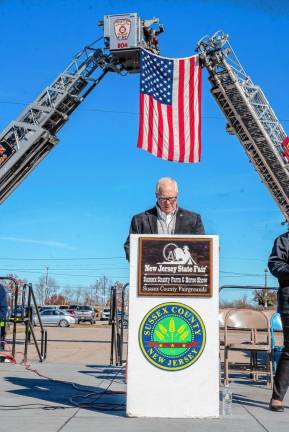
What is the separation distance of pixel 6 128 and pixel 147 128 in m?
9.06

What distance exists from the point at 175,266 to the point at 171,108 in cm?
789

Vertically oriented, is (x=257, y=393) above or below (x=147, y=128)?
below

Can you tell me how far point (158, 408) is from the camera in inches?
176

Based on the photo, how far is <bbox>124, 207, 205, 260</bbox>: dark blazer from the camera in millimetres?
5164

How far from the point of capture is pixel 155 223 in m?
5.18

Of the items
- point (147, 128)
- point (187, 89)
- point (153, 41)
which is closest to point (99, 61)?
point (153, 41)

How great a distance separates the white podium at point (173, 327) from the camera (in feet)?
14.7

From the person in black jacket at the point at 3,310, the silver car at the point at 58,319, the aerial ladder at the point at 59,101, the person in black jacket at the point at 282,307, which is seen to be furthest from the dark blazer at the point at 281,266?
the silver car at the point at 58,319

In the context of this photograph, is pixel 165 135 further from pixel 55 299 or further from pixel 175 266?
pixel 55 299

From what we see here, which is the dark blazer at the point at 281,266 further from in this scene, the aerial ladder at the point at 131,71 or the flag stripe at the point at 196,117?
the aerial ladder at the point at 131,71

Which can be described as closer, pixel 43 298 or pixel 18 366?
pixel 18 366

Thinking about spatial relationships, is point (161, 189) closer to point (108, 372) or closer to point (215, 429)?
point (215, 429)

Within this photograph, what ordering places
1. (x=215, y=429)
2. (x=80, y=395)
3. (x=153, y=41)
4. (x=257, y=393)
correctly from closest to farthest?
(x=215, y=429) < (x=80, y=395) < (x=257, y=393) < (x=153, y=41)

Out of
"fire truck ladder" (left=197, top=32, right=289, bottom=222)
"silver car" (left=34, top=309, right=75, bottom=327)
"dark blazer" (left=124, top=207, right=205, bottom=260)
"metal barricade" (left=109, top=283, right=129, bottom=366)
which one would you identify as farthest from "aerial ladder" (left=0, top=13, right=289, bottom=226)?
"silver car" (left=34, top=309, right=75, bottom=327)
